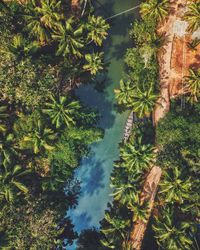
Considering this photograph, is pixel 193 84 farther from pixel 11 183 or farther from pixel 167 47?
pixel 11 183

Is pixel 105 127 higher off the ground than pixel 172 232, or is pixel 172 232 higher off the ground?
pixel 105 127

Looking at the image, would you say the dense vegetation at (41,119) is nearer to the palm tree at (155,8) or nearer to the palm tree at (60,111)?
the palm tree at (60,111)

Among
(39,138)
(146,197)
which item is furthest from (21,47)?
(146,197)

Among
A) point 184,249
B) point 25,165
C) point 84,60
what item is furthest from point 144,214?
point 84,60

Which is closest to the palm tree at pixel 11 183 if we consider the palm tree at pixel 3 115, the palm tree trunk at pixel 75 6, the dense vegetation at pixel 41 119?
the dense vegetation at pixel 41 119

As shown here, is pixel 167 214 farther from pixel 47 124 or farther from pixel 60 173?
pixel 47 124
